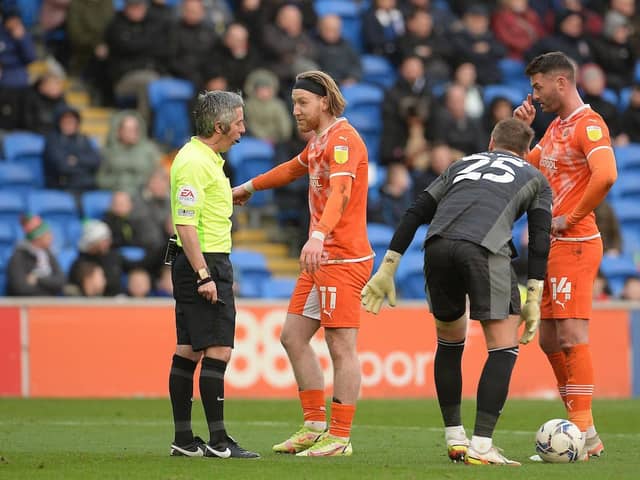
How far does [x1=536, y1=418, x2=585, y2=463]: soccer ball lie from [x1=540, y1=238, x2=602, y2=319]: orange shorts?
2.76ft

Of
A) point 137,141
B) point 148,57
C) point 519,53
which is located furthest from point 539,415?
point 519,53

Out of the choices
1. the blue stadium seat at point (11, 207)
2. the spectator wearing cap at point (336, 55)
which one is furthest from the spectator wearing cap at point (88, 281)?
the spectator wearing cap at point (336, 55)

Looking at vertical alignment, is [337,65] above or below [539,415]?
above

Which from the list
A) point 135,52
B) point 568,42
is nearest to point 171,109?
point 135,52

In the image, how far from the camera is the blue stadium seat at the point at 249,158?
57.1ft

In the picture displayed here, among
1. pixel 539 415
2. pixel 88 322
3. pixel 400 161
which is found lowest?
pixel 539 415

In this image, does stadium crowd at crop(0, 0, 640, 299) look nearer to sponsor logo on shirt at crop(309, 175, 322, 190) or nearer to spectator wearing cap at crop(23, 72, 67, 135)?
spectator wearing cap at crop(23, 72, 67, 135)

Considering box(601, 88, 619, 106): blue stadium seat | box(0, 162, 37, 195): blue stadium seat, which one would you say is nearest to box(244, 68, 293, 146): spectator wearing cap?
box(0, 162, 37, 195): blue stadium seat

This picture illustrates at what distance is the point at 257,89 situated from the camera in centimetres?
1795

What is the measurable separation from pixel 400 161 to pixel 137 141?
13.3ft

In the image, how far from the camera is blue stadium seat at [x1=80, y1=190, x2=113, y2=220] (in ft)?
53.7

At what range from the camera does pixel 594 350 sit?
1597 centimetres

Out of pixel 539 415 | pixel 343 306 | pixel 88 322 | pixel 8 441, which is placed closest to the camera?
pixel 343 306

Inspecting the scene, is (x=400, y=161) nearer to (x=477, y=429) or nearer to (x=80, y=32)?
(x=80, y=32)
